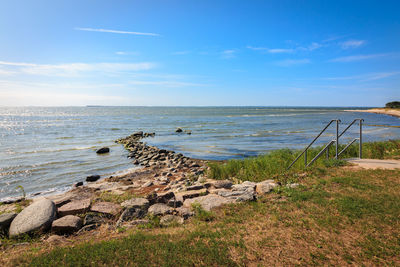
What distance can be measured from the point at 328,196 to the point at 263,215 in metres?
2.23

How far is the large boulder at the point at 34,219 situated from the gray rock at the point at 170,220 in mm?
2828

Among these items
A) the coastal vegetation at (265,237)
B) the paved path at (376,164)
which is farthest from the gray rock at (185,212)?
the paved path at (376,164)

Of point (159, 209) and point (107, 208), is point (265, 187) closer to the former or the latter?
point (159, 209)

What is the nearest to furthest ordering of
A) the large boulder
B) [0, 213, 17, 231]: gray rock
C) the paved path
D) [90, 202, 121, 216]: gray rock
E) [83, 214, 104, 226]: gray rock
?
the large boulder < [0, 213, 17, 231]: gray rock < [83, 214, 104, 226]: gray rock < [90, 202, 121, 216]: gray rock < the paved path

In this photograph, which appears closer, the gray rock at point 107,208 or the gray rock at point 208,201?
the gray rock at point 107,208

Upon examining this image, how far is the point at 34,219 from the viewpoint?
5703 millimetres

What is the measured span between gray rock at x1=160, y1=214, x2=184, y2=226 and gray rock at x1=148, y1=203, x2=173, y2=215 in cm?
38

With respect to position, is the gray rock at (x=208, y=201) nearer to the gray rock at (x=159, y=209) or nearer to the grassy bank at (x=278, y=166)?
the gray rock at (x=159, y=209)

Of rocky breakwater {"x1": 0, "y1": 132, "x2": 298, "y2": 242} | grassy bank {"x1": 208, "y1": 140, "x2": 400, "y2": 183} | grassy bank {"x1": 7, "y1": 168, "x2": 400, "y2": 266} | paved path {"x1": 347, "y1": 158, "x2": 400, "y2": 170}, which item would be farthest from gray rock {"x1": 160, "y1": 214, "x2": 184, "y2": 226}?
paved path {"x1": 347, "y1": 158, "x2": 400, "y2": 170}

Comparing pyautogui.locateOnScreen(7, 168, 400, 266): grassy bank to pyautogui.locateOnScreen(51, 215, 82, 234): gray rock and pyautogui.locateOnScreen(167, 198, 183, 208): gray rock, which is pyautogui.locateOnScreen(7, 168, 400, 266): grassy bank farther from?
pyautogui.locateOnScreen(167, 198, 183, 208): gray rock

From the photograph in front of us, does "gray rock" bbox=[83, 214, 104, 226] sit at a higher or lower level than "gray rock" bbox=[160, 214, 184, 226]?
lower

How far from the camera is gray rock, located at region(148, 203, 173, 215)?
6241mm

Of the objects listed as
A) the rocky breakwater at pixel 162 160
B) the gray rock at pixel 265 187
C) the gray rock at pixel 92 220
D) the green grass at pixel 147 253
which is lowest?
the rocky breakwater at pixel 162 160

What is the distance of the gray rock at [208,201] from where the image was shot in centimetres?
651
